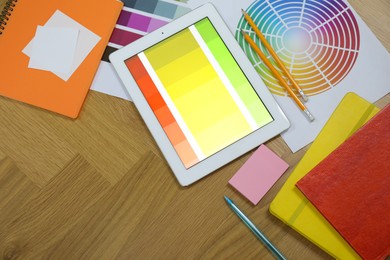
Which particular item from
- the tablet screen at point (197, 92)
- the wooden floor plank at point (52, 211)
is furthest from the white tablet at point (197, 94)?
the wooden floor plank at point (52, 211)

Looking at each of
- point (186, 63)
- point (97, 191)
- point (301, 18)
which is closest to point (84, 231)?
point (97, 191)

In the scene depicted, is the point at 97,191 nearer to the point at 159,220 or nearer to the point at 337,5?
the point at 159,220

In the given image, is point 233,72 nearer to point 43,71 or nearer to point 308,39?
point 308,39

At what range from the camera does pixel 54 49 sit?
71 cm

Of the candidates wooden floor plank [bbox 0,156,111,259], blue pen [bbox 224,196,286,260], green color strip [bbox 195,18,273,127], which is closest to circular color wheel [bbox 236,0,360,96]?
green color strip [bbox 195,18,273,127]

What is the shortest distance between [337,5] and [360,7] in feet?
0.12

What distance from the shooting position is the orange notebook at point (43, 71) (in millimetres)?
689

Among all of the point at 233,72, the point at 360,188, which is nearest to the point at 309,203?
the point at 360,188

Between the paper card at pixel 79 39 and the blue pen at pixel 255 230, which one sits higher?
the paper card at pixel 79 39

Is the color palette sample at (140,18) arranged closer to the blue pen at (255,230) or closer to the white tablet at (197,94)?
the white tablet at (197,94)

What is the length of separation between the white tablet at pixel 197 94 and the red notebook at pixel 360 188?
0.10 m

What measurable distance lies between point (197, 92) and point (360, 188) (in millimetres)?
280

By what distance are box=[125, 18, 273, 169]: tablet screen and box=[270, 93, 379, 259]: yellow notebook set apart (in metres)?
0.09

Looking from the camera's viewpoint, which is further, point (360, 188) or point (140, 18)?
point (140, 18)
